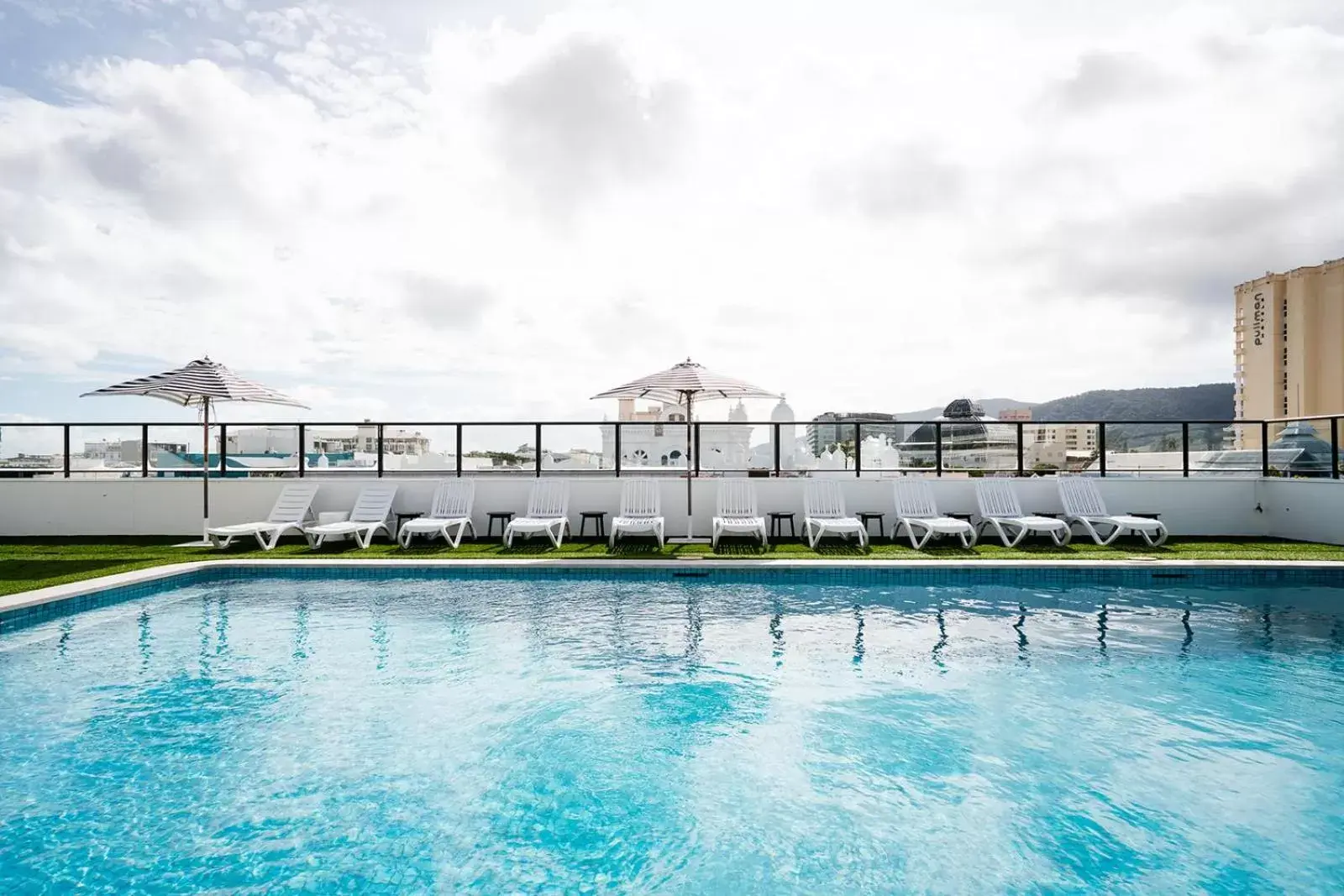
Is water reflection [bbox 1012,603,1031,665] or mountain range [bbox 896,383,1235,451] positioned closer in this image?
water reflection [bbox 1012,603,1031,665]

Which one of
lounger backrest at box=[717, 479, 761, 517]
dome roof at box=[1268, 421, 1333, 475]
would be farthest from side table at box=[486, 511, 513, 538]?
dome roof at box=[1268, 421, 1333, 475]

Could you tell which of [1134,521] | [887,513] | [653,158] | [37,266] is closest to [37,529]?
[37,266]

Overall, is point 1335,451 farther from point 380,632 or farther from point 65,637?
point 65,637

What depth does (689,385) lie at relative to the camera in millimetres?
10445

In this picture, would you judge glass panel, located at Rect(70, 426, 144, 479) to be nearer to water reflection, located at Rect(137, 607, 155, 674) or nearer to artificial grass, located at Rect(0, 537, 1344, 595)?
artificial grass, located at Rect(0, 537, 1344, 595)

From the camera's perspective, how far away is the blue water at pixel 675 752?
3.28 metres

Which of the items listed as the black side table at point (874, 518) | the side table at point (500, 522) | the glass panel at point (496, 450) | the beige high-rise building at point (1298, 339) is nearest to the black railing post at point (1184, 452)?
the black side table at point (874, 518)

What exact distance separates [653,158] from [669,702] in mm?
10462

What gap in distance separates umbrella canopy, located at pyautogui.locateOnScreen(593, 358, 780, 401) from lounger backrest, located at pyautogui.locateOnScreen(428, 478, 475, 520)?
292cm

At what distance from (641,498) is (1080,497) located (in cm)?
727

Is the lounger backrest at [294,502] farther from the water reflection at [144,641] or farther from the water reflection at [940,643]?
the water reflection at [940,643]

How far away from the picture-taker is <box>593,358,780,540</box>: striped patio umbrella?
10.5 m

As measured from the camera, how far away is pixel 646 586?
28.4 feet

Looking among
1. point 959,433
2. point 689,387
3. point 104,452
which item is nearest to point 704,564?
point 689,387
